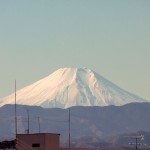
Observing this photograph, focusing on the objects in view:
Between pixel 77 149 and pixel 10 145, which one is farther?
pixel 77 149

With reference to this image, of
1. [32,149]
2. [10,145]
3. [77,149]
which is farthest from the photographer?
[77,149]

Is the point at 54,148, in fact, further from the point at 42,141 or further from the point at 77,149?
the point at 77,149

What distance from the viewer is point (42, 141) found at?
365 ft

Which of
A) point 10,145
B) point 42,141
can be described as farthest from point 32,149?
point 10,145

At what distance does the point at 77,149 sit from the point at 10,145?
2878 centimetres

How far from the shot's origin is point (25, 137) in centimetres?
11206

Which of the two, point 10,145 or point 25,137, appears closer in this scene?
point 10,145

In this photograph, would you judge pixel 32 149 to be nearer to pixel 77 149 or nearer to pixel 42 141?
pixel 42 141

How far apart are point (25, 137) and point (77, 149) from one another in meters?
16.8

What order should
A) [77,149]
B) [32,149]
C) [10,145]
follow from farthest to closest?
1. [77,149]
2. [32,149]
3. [10,145]

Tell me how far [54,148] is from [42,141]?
8.86 feet

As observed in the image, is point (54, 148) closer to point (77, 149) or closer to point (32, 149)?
point (32, 149)

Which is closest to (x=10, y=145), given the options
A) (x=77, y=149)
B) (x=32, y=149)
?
(x=32, y=149)

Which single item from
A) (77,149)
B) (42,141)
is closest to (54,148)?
(42,141)
